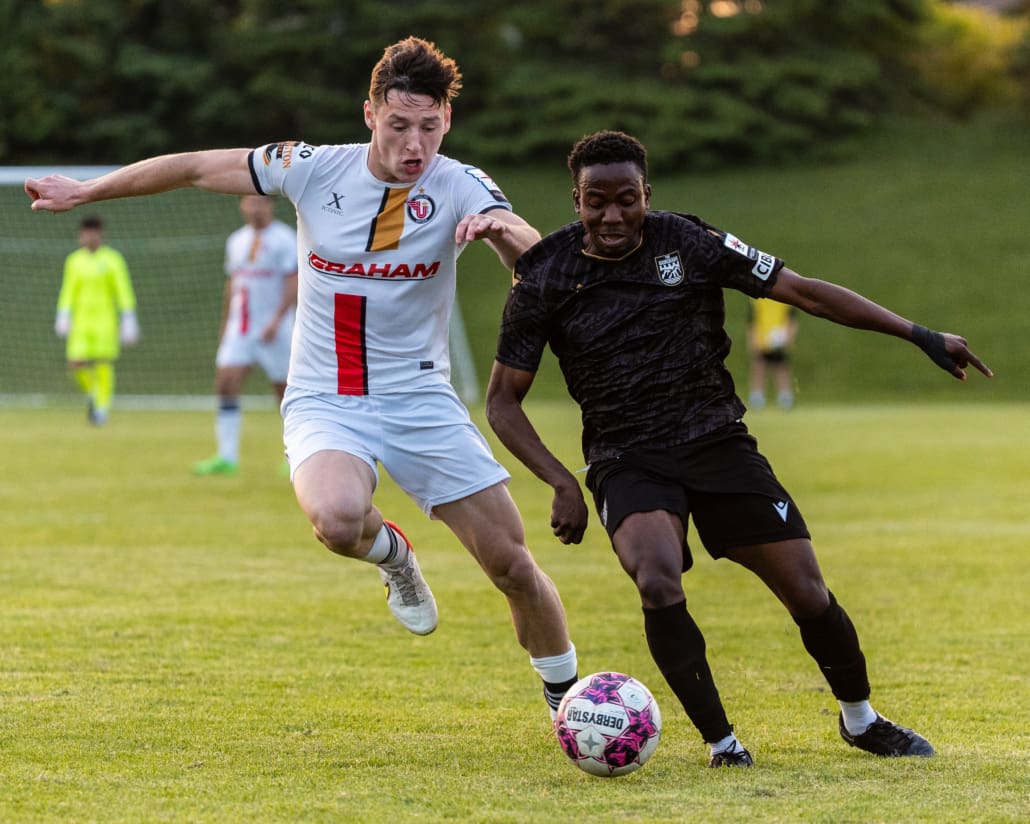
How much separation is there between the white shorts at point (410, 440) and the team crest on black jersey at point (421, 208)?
0.61 metres

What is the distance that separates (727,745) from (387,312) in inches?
75.7

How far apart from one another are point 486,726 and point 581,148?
2014 mm

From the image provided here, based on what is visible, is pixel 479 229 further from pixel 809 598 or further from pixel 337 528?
pixel 809 598

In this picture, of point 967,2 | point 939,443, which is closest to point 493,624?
point 939,443

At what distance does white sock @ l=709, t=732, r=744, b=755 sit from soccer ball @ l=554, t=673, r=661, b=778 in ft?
0.63

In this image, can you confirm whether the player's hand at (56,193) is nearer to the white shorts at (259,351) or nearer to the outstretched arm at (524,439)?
the outstretched arm at (524,439)

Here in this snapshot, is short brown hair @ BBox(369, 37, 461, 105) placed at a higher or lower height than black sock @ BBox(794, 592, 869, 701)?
higher

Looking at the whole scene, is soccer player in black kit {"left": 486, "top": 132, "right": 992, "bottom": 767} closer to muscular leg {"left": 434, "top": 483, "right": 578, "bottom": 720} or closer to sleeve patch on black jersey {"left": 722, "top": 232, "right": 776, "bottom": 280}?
sleeve patch on black jersey {"left": 722, "top": 232, "right": 776, "bottom": 280}

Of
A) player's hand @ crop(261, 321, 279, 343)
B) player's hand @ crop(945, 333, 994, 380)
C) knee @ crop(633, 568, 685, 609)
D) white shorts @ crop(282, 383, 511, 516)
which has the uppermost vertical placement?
player's hand @ crop(945, 333, 994, 380)

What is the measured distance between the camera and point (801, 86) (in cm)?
4422

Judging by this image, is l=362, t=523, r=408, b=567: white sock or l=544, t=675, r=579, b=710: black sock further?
l=362, t=523, r=408, b=567: white sock

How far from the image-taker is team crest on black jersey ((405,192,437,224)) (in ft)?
18.1

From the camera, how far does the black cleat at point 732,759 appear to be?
4.80 metres

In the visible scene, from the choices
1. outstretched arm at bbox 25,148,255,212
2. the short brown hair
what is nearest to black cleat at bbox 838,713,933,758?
the short brown hair
